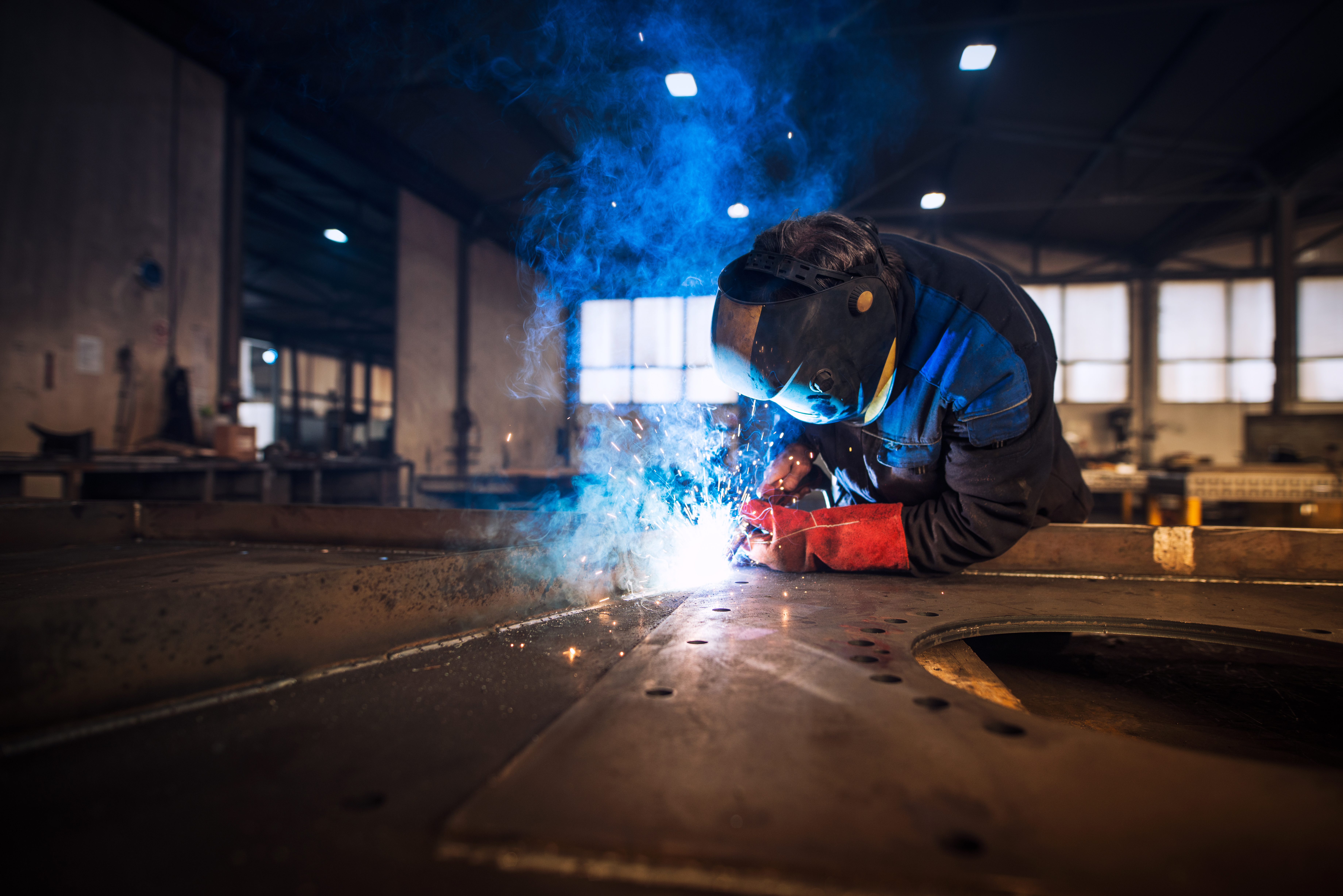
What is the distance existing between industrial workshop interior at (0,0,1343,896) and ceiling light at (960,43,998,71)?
0.03m

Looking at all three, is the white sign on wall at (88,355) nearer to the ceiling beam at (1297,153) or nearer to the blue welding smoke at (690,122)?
the blue welding smoke at (690,122)

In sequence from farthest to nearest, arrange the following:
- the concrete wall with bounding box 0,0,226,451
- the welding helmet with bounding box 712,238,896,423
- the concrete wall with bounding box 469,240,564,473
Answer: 1. the concrete wall with bounding box 469,240,564,473
2. the concrete wall with bounding box 0,0,226,451
3. the welding helmet with bounding box 712,238,896,423

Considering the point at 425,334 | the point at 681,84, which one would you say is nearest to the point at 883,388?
the point at 681,84

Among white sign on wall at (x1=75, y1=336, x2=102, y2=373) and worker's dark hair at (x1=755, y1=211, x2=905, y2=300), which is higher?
white sign on wall at (x1=75, y1=336, x2=102, y2=373)

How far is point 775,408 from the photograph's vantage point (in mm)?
2010

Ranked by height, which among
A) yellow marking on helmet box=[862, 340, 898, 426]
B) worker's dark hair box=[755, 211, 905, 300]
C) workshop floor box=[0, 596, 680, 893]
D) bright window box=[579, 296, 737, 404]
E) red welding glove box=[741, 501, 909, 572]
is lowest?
workshop floor box=[0, 596, 680, 893]

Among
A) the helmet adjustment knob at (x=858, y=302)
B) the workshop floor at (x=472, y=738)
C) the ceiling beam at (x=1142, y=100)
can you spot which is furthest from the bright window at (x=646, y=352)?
the workshop floor at (x=472, y=738)

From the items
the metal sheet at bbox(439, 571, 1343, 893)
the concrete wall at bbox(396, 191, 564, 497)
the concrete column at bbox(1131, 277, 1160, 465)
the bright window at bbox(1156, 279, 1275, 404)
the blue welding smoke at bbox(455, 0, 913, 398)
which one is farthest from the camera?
the concrete column at bbox(1131, 277, 1160, 465)

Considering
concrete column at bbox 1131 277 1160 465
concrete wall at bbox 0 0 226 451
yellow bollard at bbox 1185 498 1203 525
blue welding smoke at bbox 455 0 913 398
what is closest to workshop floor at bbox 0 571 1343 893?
blue welding smoke at bbox 455 0 913 398

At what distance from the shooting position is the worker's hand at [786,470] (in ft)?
6.33

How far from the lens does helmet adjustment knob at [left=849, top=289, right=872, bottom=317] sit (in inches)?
53.2

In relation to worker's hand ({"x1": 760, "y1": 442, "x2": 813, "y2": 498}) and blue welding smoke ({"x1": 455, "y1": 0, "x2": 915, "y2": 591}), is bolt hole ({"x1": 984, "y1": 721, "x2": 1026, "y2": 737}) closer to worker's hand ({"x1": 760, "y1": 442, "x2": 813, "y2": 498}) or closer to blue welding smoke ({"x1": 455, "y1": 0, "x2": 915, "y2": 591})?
worker's hand ({"x1": 760, "y1": 442, "x2": 813, "y2": 498})

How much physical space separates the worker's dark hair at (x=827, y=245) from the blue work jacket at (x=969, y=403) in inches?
3.7

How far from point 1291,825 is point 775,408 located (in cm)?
160
